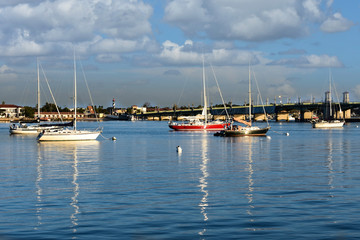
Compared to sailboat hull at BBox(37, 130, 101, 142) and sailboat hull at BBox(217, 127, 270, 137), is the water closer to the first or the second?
sailboat hull at BBox(37, 130, 101, 142)

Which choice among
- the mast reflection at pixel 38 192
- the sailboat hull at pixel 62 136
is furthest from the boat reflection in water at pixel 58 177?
the sailboat hull at pixel 62 136

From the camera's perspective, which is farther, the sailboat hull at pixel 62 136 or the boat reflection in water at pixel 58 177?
the sailboat hull at pixel 62 136

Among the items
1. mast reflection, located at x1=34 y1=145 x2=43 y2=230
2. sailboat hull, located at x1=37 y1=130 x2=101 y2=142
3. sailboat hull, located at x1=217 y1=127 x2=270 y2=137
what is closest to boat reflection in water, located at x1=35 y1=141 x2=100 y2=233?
mast reflection, located at x1=34 y1=145 x2=43 y2=230

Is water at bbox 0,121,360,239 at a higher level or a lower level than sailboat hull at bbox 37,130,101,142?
lower

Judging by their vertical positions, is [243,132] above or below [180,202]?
above

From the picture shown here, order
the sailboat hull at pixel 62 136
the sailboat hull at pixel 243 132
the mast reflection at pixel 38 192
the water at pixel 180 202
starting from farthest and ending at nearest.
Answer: the sailboat hull at pixel 243 132 → the sailboat hull at pixel 62 136 → the mast reflection at pixel 38 192 → the water at pixel 180 202

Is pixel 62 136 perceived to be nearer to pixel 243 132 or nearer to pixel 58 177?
pixel 243 132

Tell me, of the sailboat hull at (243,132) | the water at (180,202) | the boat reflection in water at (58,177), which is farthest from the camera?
the sailboat hull at (243,132)

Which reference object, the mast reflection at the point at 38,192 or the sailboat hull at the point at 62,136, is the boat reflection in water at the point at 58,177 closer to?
the mast reflection at the point at 38,192

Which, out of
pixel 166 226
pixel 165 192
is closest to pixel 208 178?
pixel 165 192

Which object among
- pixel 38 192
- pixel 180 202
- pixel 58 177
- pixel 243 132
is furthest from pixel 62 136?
pixel 180 202

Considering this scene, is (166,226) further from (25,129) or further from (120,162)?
(25,129)

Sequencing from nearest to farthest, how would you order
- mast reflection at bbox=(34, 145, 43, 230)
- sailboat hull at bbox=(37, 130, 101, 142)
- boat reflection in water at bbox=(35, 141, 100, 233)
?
mast reflection at bbox=(34, 145, 43, 230) → boat reflection in water at bbox=(35, 141, 100, 233) → sailboat hull at bbox=(37, 130, 101, 142)

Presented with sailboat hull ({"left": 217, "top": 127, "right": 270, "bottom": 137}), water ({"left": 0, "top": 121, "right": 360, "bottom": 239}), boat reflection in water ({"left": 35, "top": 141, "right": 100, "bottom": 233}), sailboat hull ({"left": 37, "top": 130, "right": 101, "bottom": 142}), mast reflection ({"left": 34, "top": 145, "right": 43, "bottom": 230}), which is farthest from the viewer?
sailboat hull ({"left": 217, "top": 127, "right": 270, "bottom": 137})
